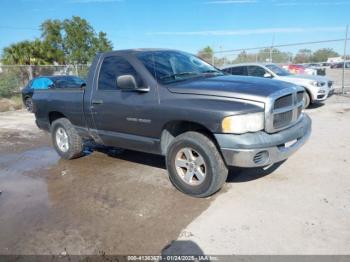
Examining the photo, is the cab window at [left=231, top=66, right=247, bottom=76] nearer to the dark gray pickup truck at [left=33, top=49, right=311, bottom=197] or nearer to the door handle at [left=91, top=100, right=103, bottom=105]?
the dark gray pickup truck at [left=33, top=49, right=311, bottom=197]

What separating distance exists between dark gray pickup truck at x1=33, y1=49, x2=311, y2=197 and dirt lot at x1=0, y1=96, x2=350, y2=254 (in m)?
0.51

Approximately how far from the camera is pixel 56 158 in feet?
21.3

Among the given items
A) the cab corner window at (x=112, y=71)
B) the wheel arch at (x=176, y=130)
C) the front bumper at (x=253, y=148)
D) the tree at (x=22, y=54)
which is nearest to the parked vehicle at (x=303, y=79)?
the cab corner window at (x=112, y=71)

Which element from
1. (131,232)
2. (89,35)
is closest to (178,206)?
(131,232)

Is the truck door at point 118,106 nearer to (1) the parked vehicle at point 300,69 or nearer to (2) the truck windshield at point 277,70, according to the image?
(2) the truck windshield at point 277,70

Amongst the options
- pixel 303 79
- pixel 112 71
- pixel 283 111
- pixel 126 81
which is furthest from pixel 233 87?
pixel 303 79

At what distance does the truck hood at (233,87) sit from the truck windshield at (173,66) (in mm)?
244

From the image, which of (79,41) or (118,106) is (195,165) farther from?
(79,41)

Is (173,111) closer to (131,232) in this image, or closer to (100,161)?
(131,232)

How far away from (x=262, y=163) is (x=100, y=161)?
3.42 m

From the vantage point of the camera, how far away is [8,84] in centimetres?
1853

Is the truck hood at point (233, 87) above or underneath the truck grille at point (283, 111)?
above

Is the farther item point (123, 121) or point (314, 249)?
point (123, 121)

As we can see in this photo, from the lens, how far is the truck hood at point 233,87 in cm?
366
